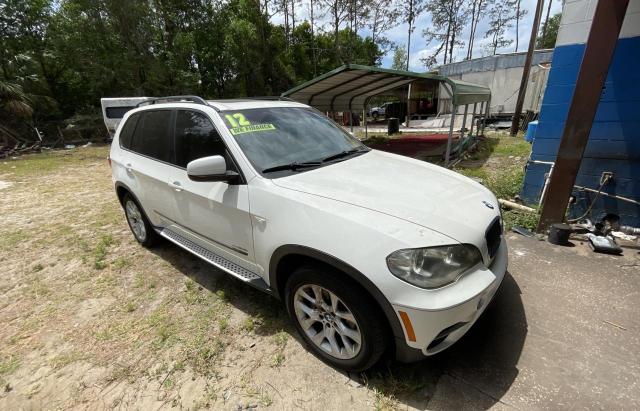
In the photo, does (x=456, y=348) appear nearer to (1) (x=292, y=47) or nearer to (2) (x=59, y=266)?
(2) (x=59, y=266)

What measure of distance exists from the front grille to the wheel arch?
0.82 metres

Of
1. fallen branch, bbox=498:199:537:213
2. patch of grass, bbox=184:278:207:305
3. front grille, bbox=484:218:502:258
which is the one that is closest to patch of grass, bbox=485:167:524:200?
fallen branch, bbox=498:199:537:213

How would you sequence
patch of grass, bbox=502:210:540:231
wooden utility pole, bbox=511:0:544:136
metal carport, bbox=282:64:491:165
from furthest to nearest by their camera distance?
1. wooden utility pole, bbox=511:0:544:136
2. metal carport, bbox=282:64:491:165
3. patch of grass, bbox=502:210:540:231

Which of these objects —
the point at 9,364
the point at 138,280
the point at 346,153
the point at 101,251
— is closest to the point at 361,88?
the point at 346,153

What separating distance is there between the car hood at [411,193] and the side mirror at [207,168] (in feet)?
1.31

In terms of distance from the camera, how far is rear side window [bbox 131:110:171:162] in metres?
3.05

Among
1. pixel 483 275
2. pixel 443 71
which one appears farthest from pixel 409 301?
pixel 443 71

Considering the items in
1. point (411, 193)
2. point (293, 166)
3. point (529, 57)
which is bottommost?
point (411, 193)

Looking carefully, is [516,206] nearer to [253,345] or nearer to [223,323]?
[253,345]

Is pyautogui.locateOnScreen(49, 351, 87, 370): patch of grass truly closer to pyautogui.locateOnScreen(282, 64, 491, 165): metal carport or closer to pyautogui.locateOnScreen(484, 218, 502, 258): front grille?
pyautogui.locateOnScreen(484, 218, 502, 258): front grille

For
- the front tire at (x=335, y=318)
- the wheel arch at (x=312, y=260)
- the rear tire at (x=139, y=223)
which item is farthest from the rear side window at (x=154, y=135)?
the front tire at (x=335, y=318)

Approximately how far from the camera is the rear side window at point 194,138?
2551 millimetres

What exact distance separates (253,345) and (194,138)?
1.85 metres

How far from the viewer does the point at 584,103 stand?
3.47 meters
